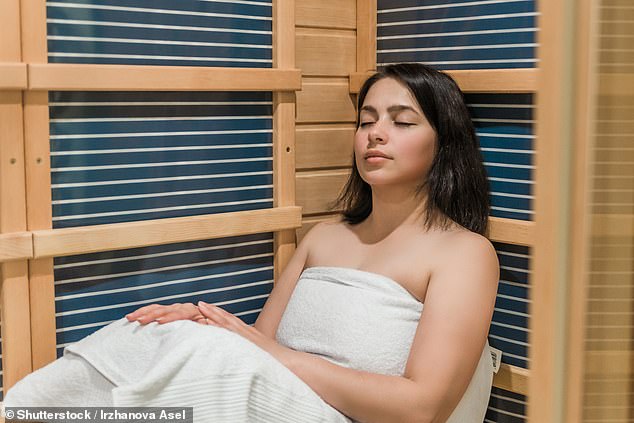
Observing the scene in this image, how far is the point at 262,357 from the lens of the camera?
4.92ft

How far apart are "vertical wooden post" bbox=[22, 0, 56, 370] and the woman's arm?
39cm

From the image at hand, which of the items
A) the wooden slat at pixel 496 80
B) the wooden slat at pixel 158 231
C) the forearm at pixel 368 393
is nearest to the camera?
the forearm at pixel 368 393

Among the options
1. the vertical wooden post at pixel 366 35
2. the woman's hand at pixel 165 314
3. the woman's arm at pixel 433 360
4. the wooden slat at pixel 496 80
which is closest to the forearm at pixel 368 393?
the woman's arm at pixel 433 360

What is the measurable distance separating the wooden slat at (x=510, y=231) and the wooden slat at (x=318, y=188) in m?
0.50

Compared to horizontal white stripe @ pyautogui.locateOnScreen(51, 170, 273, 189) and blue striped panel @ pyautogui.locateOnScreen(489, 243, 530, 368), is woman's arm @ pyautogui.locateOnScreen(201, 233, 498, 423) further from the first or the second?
horizontal white stripe @ pyautogui.locateOnScreen(51, 170, 273, 189)

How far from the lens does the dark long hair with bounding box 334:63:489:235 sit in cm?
185

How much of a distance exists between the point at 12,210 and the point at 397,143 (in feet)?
2.78

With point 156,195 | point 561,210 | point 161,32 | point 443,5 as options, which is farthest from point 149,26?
point 561,210

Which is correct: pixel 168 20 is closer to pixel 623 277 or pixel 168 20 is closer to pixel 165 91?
pixel 165 91

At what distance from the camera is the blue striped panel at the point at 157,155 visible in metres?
1.74

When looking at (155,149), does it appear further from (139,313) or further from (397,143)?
(397,143)

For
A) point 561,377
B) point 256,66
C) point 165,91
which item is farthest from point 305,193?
point 561,377

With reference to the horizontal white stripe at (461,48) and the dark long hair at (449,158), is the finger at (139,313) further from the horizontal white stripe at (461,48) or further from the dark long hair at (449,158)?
the horizontal white stripe at (461,48)

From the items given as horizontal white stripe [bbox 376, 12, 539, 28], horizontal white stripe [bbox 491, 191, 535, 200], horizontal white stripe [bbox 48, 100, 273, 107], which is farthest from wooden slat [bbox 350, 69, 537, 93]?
horizontal white stripe [bbox 48, 100, 273, 107]
